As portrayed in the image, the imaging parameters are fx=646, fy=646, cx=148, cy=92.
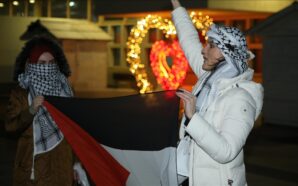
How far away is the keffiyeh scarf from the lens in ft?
18.1

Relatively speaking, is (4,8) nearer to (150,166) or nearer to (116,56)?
(116,56)

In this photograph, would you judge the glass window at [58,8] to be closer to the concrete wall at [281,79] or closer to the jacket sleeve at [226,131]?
the concrete wall at [281,79]

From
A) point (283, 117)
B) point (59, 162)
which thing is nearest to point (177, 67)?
point (283, 117)

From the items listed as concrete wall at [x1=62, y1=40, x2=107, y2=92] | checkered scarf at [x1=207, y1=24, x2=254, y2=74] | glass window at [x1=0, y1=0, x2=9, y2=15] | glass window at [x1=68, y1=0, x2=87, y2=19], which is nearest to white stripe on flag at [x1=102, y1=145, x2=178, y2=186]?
checkered scarf at [x1=207, y1=24, x2=254, y2=74]

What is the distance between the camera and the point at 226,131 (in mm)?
3688

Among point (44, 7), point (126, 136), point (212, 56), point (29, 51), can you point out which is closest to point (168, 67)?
point (29, 51)

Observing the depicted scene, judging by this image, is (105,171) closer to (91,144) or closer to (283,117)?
(91,144)

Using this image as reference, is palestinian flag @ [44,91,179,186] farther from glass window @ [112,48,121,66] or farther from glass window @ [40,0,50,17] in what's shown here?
glass window @ [40,0,50,17]

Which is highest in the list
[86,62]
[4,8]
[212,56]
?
[4,8]

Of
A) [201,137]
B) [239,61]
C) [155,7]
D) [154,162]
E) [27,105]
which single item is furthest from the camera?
[155,7]

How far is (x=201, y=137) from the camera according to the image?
3.63m

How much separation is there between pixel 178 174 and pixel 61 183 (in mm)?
1706

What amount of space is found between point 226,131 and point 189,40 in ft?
4.73

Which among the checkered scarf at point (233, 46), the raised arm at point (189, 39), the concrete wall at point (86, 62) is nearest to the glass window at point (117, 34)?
the concrete wall at point (86, 62)
